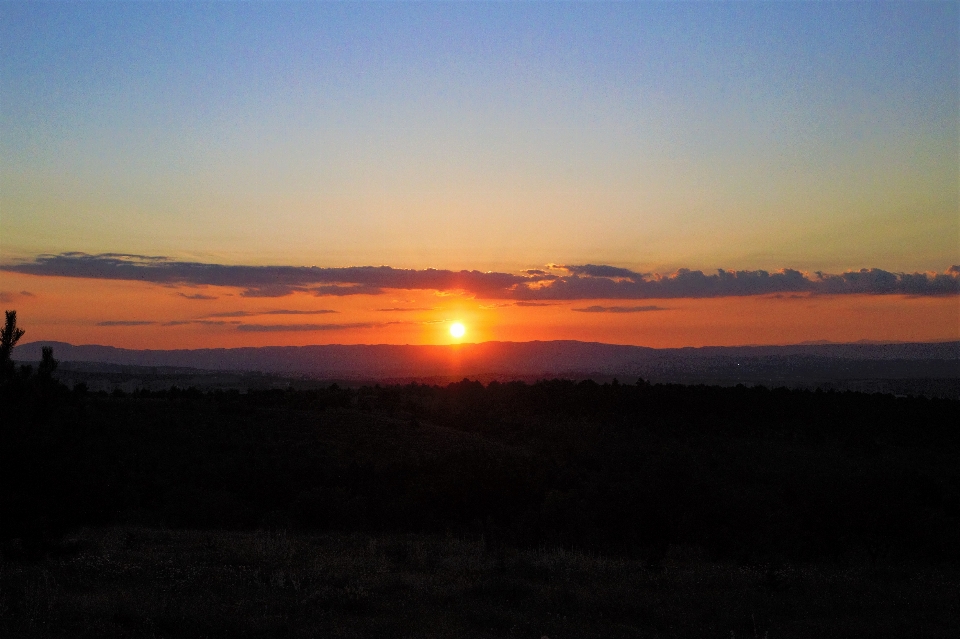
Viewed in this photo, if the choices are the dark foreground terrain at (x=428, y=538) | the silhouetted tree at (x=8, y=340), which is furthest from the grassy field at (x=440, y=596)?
the silhouetted tree at (x=8, y=340)

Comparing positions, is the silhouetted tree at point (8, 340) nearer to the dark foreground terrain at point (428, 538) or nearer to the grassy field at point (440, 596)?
the dark foreground terrain at point (428, 538)

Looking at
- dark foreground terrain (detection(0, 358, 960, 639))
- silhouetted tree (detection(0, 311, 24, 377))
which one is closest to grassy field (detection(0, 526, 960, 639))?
dark foreground terrain (detection(0, 358, 960, 639))

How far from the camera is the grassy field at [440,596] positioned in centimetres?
947

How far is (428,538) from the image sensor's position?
2050 centimetres

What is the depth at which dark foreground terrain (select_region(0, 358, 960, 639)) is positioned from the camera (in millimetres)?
10141

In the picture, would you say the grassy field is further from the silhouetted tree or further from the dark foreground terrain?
the silhouetted tree

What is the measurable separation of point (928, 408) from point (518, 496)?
42474mm

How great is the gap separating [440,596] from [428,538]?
942cm

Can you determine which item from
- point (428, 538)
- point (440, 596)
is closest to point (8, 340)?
point (440, 596)

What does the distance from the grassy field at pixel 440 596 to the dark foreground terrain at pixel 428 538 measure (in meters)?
0.05

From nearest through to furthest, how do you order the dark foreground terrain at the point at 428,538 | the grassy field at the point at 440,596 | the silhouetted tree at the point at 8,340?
the grassy field at the point at 440,596 < the dark foreground terrain at the point at 428,538 < the silhouetted tree at the point at 8,340

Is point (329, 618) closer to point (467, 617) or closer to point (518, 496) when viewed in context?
point (467, 617)

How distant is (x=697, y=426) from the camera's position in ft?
180

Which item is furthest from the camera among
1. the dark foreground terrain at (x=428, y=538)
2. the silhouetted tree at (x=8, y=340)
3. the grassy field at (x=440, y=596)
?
the silhouetted tree at (x=8, y=340)
